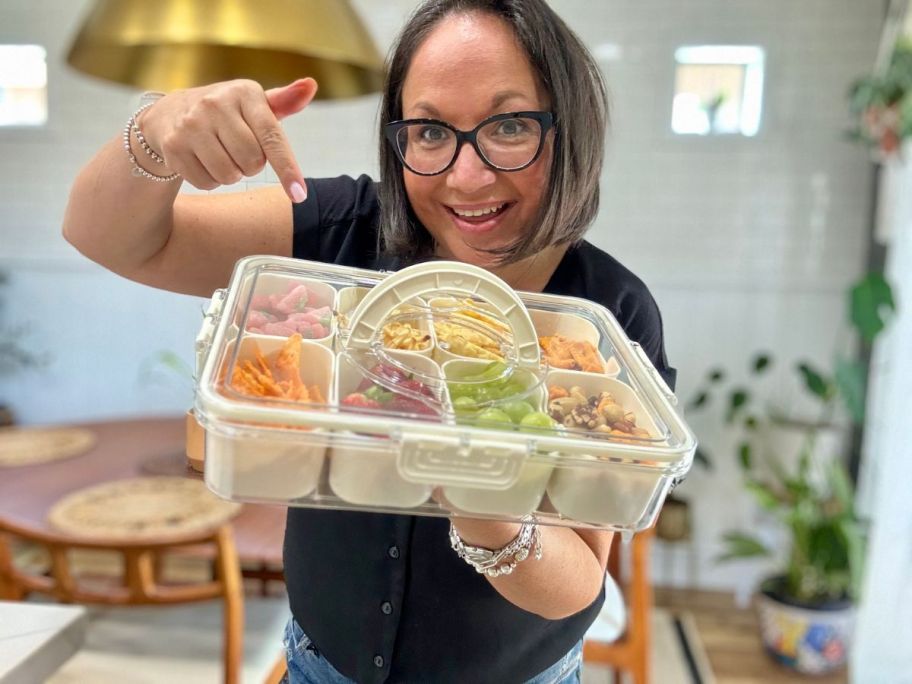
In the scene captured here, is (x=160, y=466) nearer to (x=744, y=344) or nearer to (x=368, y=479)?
(x=368, y=479)

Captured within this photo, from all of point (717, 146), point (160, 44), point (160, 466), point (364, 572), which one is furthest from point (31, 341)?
point (717, 146)

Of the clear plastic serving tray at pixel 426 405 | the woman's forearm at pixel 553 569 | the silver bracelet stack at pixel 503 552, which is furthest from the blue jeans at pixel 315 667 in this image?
the clear plastic serving tray at pixel 426 405

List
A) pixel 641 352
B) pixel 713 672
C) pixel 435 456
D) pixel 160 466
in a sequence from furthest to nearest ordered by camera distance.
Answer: pixel 713 672 < pixel 160 466 < pixel 641 352 < pixel 435 456

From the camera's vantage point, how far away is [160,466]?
1.89m

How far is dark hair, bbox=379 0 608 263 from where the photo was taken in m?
0.50

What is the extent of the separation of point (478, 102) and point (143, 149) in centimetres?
24

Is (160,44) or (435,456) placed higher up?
(160,44)

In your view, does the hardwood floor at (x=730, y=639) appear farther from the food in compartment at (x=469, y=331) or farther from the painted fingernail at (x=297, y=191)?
the painted fingernail at (x=297, y=191)

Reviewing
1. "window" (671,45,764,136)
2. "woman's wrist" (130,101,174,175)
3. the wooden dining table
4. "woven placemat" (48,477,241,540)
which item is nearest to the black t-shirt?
"woman's wrist" (130,101,174,175)

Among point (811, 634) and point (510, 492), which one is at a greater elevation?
point (510, 492)

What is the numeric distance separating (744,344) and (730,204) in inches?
18.9

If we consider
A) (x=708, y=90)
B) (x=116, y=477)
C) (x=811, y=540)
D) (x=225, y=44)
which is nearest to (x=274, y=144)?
(x=708, y=90)

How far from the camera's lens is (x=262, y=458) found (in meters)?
0.41

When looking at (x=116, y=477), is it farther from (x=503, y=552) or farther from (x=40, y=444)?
(x=503, y=552)
